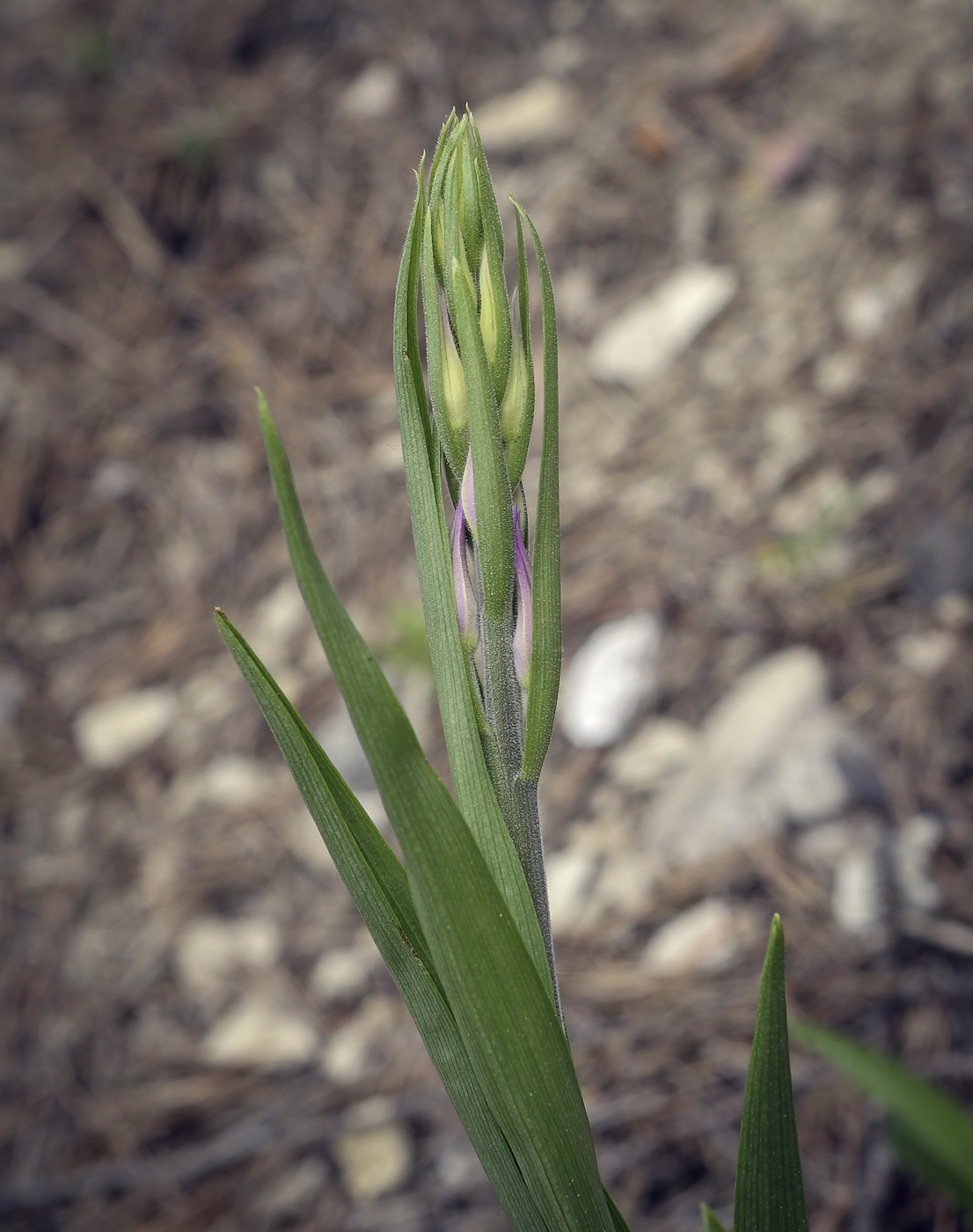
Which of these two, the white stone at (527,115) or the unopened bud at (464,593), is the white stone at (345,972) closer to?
the unopened bud at (464,593)

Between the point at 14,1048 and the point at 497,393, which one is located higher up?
the point at 14,1048

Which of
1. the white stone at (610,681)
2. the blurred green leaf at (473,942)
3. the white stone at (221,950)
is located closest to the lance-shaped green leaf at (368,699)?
the blurred green leaf at (473,942)

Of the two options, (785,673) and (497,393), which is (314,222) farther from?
(497,393)

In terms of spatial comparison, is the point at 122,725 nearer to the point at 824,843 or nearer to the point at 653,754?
the point at 653,754

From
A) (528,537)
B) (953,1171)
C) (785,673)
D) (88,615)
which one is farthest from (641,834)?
(88,615)

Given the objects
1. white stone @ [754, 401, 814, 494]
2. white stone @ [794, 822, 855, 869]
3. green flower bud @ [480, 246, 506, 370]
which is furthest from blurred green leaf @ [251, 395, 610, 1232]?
white stone @ [754, 401, 814, 494]

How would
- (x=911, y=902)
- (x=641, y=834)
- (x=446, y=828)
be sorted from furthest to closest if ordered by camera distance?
(x=641, y=834)
(x=911, y=902)
(x=446, y=828)

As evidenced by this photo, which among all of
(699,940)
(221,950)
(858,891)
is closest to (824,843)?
(858,891)
